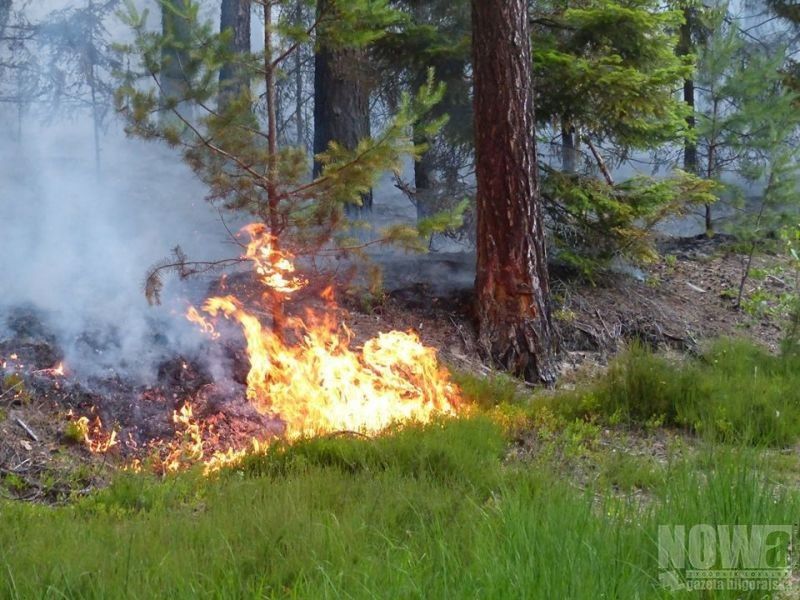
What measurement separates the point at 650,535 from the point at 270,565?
5.14 ft

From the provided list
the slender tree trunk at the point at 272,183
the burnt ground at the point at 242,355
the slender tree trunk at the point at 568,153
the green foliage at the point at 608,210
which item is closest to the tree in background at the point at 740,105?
the burnt ground at the point at 242,355

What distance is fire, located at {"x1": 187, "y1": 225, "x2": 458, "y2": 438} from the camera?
7066mm

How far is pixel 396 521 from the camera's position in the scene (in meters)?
4.20

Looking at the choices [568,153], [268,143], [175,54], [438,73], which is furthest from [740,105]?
[175,54]

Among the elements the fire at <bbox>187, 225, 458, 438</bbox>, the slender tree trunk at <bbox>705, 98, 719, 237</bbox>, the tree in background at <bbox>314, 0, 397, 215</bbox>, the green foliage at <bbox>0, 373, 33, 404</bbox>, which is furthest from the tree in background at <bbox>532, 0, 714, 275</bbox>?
the green foliage at <bbox>0, 373, 33, 404</bbox>

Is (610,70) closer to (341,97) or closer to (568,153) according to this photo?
(568,153)

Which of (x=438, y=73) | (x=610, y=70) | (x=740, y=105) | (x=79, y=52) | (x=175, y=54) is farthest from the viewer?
(x=79, y=52)

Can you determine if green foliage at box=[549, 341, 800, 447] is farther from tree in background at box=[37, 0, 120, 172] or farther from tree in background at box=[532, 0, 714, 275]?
tree in background at box=[37, 0, 120, 172]

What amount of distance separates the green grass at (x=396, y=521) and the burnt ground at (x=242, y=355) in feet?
3.14

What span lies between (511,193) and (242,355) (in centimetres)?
318

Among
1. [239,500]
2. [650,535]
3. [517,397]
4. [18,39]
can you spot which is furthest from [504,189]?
[18,39]

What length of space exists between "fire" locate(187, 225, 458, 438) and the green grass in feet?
3.83

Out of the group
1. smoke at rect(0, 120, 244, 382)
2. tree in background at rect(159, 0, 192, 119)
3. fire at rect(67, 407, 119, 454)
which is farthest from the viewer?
smoke at rect(0, 120, 244, 382)

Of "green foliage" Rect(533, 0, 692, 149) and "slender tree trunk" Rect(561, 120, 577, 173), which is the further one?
"slender tree trunk" Rect(561, 120, 577, 173)
